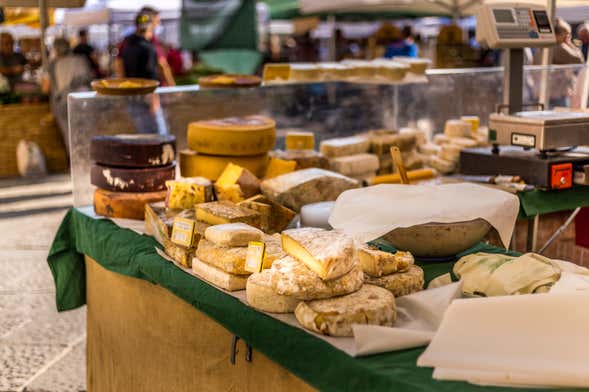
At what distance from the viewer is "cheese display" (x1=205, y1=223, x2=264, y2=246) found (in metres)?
2.18

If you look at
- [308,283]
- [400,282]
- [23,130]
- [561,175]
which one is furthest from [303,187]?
[23,130]

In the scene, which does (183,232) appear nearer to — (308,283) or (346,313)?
(308,283)

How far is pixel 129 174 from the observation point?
3047 millimetres

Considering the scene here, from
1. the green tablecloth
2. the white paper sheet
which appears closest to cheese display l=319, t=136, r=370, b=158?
the green tablecloth

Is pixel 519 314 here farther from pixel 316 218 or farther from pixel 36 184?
pixel 36 184

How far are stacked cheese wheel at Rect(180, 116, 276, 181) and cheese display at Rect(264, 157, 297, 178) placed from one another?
4 cm

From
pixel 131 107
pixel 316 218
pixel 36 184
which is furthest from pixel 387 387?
pixel 36 184

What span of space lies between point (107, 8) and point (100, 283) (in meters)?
12.0

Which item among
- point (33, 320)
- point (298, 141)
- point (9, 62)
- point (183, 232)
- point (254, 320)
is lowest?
point (33, 320)

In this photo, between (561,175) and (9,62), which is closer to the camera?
(561,175)

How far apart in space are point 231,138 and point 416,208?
1083 millimetres

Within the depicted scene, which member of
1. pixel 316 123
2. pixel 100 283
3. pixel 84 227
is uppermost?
pixel 316 123

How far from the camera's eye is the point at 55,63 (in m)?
8.67

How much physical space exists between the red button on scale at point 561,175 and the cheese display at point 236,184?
4.35ft
